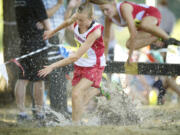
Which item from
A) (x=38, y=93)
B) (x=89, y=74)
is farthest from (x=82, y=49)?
(x=38, y=93)

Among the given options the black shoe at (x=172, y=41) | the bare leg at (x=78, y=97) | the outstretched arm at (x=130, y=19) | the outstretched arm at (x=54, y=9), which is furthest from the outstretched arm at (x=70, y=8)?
the bare leg at (x=78, y=97)

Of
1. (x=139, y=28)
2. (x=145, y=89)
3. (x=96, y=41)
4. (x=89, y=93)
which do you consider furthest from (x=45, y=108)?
(x=145, y=89)

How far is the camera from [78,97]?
459cm

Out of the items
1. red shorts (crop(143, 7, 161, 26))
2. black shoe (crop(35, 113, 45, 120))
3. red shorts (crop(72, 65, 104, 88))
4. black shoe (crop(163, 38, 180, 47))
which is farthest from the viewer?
red shorts (crop(143, 7, 161, 26))

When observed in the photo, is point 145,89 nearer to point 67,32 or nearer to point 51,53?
point 67,32

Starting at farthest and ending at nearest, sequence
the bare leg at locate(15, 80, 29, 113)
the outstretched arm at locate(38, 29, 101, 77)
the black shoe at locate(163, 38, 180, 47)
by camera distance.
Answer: the black shoe at locate(163, 38, 180, 47), the bare leg at locate(15, 80, 29, 113), the outstretched arm at locate(38, 29, 101, 77)

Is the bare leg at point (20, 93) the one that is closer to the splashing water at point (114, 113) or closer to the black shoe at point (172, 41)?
the splashing water at point (114, 113)

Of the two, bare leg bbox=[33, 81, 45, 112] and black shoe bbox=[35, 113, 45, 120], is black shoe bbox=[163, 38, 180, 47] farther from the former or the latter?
black shoe bbox=[35, 113, 45, 120]

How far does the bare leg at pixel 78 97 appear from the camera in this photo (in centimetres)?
459

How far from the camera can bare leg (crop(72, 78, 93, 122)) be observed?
4586mm

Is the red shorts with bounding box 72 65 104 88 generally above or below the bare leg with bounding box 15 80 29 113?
above

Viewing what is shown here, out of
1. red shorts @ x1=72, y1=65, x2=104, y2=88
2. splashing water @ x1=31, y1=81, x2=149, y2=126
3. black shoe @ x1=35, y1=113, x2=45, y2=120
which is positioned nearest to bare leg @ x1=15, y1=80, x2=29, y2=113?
black shoe @ x1=35, y1=113, x2=45, y2=120

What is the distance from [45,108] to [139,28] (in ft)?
6.51

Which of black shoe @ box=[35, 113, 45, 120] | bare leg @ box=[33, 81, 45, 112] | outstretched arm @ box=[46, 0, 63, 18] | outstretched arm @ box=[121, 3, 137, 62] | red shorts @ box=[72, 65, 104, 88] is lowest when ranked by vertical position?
black shoe @ box=[35, 113, 45, 120]
